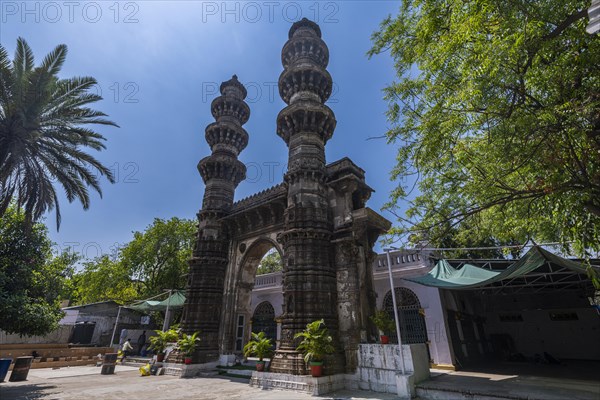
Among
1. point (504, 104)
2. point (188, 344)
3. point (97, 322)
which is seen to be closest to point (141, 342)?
point (97, 322)

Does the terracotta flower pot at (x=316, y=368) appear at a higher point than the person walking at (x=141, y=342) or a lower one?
lower

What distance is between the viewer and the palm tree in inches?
474

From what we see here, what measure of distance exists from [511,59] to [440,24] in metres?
1.99

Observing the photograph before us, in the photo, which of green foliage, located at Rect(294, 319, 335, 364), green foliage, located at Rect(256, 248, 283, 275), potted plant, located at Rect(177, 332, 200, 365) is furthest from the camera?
green foliage, located at Rect(256, 248, 283, 275)

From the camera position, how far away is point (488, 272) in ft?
43.7

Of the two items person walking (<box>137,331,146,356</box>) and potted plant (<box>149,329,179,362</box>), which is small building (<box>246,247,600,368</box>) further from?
person walking (<box>137,331,146,356</box>)

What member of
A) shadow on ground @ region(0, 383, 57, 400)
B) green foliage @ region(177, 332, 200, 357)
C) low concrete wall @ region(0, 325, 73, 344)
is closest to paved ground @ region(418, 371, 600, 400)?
green foliage @ region(177, 332, 200, 357)

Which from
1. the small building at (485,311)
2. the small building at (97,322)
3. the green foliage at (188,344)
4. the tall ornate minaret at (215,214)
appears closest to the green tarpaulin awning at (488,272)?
the small building at (485,311)

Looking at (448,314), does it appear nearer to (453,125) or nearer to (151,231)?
(453,125)

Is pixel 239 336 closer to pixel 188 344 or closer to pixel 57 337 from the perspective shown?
pixel 188 344

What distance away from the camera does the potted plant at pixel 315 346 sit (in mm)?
10734

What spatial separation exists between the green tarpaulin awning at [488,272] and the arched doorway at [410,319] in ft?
10.1

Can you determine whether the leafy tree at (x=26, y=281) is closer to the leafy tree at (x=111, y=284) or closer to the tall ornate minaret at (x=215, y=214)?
the tall ornate minaret at (x=215, y=214)

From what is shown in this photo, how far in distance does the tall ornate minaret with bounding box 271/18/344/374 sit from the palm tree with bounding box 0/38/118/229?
32.6 feet
